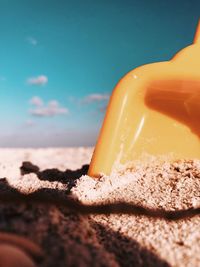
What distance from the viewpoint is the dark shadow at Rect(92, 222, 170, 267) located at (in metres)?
0.72

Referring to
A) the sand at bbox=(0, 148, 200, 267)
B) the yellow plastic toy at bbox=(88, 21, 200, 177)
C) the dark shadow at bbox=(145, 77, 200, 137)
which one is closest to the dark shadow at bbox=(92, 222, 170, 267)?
the sand at bbox=(0, 148, 200, 267)

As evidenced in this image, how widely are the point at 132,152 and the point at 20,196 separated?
703mm

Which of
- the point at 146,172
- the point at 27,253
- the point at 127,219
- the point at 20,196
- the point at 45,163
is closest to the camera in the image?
the point at 27,253

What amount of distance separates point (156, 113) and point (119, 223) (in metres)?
0.66

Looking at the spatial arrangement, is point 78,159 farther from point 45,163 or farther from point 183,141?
point 183,141

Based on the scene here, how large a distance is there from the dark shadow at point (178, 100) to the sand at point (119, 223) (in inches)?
8.6

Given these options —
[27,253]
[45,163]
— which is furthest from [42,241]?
[45,163]

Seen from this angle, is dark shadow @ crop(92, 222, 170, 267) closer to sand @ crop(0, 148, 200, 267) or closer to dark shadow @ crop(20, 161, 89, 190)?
sand @ crop(0, 148, 200, 267)

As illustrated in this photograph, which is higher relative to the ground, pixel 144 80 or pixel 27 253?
pixel 144 80

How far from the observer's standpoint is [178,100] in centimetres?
142

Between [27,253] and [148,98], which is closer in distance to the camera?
[27,253]

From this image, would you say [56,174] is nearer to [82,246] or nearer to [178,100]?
[178,100]

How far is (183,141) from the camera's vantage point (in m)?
1.44

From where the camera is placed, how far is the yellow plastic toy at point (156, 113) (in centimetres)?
134
